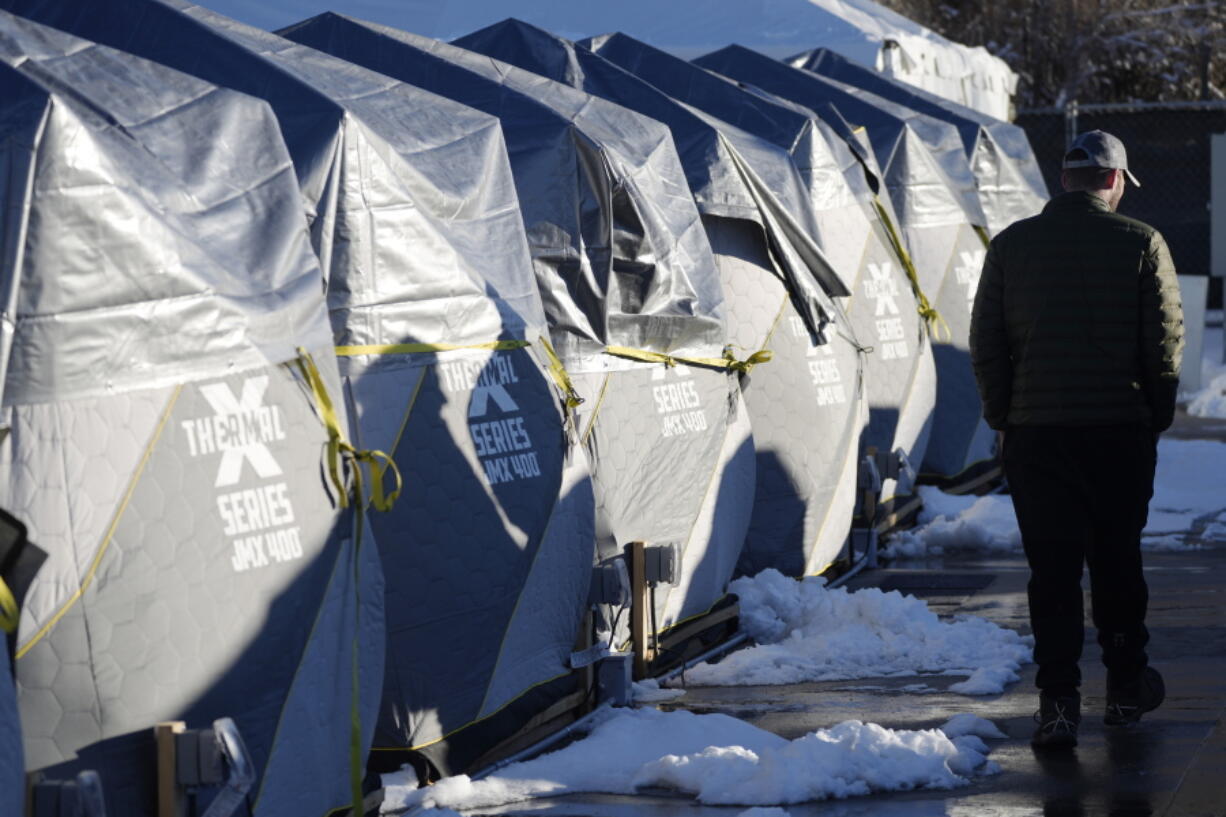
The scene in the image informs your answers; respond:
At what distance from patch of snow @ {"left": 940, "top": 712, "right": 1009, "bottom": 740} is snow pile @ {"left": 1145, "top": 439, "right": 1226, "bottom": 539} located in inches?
174

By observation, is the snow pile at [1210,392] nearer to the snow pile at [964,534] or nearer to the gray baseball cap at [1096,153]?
the snow pile at [964,534]

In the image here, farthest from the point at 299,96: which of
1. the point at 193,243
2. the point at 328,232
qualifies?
the point at 193,243

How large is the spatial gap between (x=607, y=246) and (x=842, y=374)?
2.48m

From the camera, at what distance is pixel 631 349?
23.4 ft

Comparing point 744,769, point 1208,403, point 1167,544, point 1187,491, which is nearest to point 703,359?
point 744,769

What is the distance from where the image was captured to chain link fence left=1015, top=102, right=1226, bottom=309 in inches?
821

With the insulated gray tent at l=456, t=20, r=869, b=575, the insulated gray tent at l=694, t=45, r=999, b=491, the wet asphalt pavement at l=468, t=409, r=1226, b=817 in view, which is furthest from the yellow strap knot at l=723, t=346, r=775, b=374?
the insulated gray tent at l=694, t=45, r=999, b=491

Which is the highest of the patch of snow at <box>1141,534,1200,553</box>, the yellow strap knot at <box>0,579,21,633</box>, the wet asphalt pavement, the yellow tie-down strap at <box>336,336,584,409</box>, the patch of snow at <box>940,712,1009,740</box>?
the yellow tie-down strap at <box>336,336,584,409</box>

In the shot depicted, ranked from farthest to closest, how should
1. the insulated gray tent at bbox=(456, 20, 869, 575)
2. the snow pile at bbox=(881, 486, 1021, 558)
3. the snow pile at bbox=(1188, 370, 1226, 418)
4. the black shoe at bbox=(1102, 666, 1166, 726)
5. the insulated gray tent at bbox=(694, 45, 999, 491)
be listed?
the snow pile at bbox=(1188, 370, 1226, 418) < the insulated gray tent at bbox=(694, 45, 999, 491) < the snow pile at bbox=(881, 486, 1021, 558) < the insulated gray tent at bbox=(456, 20, 869, 575) < the black shoe at bbox=(1102, 666, 1166, 726)

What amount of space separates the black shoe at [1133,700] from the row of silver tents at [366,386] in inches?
60.8

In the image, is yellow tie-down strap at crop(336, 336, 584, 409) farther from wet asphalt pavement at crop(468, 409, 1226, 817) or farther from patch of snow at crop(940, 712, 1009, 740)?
patch of snow at crop(940, 712, 1009, 740)

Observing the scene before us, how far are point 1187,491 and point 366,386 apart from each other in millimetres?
8061

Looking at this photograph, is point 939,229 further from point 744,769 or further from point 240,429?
point 240,429

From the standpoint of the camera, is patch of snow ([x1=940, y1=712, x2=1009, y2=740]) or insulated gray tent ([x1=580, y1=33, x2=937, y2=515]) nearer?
patch of snow ([x1=940, y1=712, x2=1009, y2=740])
